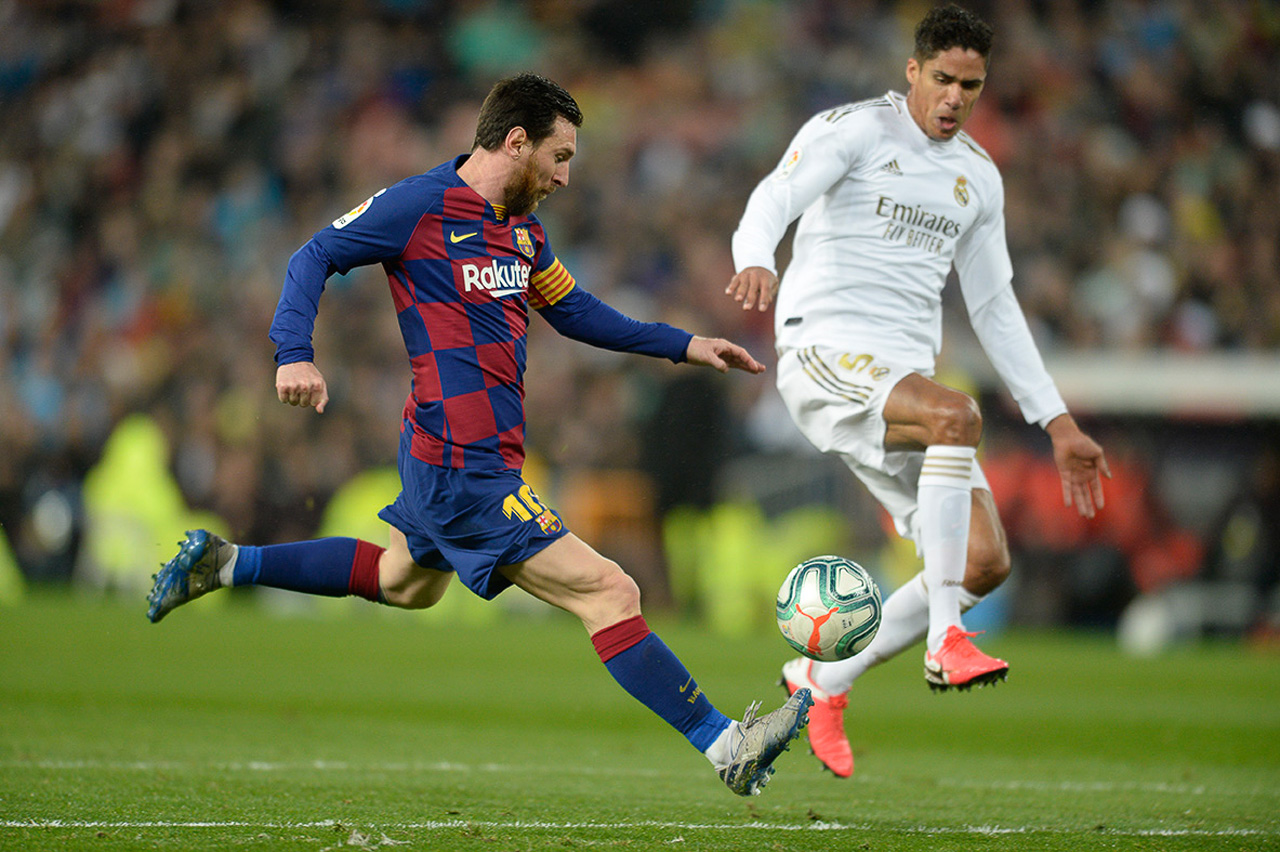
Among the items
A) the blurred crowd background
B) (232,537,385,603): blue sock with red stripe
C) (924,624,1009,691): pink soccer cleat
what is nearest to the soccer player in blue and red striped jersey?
(232,537,385,603): blue sock with red stripe

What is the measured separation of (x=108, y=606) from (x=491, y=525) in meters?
10.4

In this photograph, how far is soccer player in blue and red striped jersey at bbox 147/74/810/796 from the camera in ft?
14.2

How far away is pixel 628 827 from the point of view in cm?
439

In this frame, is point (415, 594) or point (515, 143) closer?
point (515, 143)

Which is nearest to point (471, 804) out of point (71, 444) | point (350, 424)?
point (350, 424)

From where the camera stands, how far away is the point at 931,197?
18.1ft

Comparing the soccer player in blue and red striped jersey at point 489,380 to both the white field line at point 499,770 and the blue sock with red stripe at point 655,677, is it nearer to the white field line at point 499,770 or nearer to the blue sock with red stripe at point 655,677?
the blue sock with red stripe at point 655,677

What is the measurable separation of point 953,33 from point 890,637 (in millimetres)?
2208

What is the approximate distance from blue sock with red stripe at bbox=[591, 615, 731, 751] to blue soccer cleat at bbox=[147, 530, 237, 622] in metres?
1.50

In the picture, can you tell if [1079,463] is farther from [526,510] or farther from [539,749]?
[539,749]

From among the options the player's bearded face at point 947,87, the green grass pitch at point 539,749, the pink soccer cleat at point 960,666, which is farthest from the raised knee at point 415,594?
the player's bearded face at point 947,87

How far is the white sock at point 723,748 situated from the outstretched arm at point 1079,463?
6.00ft

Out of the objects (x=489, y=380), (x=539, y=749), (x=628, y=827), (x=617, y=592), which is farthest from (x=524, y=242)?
(x=539, y=749)

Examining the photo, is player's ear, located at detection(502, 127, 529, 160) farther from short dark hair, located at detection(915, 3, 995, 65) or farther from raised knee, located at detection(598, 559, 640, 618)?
short dark hair, located at detection(915, 3, 995, 65)
